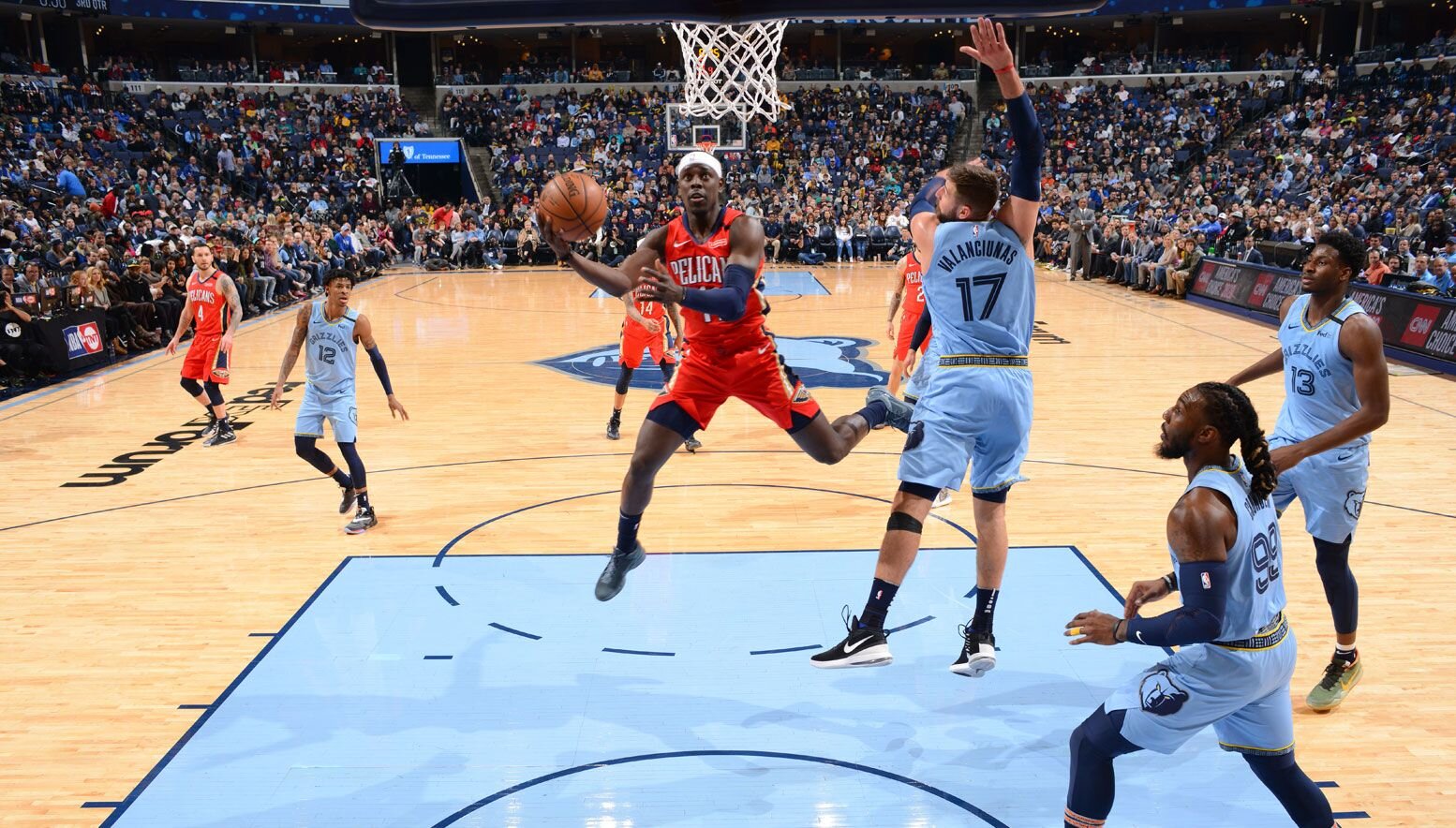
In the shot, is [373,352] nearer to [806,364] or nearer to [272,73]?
[806,364]

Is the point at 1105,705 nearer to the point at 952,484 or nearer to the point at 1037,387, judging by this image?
the point at 952,484

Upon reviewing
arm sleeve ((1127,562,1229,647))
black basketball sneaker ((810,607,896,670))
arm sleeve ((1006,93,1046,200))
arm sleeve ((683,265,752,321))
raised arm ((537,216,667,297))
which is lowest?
black basketball sneaker ((810,607,896,670))

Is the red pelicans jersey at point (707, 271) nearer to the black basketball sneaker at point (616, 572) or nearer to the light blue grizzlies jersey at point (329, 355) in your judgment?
the black basketball sneaker at point (616, 572)

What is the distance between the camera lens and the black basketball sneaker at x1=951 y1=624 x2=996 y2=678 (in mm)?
4574

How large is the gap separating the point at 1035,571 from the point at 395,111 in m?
31.6

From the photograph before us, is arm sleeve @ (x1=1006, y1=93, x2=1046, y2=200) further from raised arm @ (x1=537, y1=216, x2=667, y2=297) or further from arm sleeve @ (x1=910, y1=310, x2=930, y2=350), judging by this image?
→ arm sleeve @ (x1=910, y1=310, x2=930, y2=350)

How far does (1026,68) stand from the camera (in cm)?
3581

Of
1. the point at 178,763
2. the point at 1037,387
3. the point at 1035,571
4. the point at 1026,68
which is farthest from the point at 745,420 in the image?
the point at 1026,68

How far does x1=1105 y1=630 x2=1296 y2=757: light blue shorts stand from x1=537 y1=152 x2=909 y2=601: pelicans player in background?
223 cm

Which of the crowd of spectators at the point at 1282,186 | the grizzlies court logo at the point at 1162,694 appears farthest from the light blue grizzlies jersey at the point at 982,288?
the crowd of spectators at the point at 1282,186

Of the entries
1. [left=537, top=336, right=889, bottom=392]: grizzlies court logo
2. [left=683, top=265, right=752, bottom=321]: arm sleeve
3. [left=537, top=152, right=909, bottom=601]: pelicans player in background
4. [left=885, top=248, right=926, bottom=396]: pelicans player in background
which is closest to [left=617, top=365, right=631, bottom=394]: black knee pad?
[left=537, top=336, right=889, bottom=392]: grizzlies court logo

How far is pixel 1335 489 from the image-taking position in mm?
4637

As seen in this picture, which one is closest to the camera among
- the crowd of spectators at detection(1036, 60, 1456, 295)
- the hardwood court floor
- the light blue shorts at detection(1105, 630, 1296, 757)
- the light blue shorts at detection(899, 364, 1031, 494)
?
the light blue shorts at detection(1105, 630, 1296, 757)

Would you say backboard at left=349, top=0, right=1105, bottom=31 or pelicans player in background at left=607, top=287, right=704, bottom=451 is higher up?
backboard at left=349, top=0, right=1105, bottom=31
